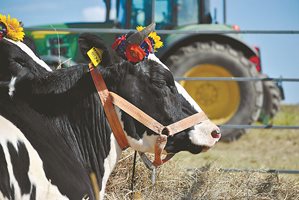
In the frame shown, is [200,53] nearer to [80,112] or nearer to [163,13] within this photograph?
[163,13]

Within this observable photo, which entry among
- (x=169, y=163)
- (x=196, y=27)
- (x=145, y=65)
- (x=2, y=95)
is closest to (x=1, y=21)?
(x=2, y=95)

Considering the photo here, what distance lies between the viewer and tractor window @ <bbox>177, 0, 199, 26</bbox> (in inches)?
Result: 393

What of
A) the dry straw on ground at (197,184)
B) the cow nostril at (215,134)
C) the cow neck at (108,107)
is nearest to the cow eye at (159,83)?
the cow neck at (108,107)

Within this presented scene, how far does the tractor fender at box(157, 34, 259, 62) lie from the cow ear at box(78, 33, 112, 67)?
18.8 feet

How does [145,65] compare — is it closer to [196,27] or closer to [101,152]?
[101,152]

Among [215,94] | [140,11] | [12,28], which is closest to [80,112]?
[12,28]

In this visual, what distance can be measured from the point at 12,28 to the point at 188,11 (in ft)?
21.9

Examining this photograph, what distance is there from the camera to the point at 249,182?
5.06 meters

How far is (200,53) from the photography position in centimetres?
930

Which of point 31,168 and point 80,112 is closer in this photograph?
point 31,168

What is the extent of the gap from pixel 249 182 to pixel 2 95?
2.43 metres

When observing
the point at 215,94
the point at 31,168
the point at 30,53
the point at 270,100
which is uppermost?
the point at 30,53

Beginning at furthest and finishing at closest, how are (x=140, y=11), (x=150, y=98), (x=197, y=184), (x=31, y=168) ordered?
1. (x=140, y=11)
2. (x=197, y=184)
3. (x=150, y=98)
4. (x=31, y=168)

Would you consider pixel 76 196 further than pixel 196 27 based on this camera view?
No
